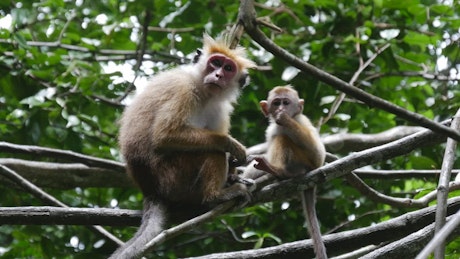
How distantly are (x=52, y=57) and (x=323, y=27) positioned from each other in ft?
13.3

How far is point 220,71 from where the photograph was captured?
7.34 m

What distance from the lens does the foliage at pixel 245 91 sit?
889 centimetres

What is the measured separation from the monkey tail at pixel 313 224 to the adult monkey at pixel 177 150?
0.76 m

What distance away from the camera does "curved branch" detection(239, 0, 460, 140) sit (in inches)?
156

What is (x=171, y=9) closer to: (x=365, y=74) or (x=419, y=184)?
(x=365, y=74)

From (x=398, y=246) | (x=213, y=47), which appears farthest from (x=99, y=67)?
(x=398, y=246)

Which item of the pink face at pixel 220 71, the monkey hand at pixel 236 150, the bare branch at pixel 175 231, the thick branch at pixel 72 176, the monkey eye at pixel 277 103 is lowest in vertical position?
the bare branch at pixel 175 231

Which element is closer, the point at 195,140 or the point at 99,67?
the point at 195,140

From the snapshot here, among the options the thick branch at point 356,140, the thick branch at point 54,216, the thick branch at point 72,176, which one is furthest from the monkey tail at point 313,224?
the thick branch at point 72,176

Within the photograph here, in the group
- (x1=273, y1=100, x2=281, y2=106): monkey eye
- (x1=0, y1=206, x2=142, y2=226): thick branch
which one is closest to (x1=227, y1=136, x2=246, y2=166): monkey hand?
(x1=273, y1=100, x2=281, y2=106): monkey eye

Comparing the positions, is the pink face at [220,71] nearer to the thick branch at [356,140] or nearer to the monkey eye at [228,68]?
the monkey eye at [228,68]

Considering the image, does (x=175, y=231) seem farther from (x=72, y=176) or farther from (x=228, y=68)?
(x=72, y=176)

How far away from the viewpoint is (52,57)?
8.98 meters

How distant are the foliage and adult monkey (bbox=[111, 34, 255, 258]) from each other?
161 centimetres
